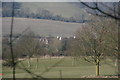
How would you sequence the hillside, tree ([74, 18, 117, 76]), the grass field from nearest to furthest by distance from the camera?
1. the grass field
2. the hillside
3. tree ([74, 18, 117, 76])

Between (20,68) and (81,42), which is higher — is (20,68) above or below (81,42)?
above

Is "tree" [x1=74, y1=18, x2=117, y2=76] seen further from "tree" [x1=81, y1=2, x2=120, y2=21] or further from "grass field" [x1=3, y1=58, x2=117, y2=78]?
"tree" [x1=81, y1=2, x2=120, y2=21]

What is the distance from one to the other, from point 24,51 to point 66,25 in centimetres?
7837

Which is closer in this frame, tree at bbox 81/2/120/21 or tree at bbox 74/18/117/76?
tree at bbox 81/2/120/21

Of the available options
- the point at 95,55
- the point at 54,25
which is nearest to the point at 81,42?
the point at 95,55

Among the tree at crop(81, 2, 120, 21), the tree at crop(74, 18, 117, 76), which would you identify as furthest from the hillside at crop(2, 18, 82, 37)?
the tree at crop(74, 18, 117, 76)

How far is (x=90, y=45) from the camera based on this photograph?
39.5 metres

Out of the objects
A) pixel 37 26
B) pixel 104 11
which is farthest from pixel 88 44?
pixel 104 11

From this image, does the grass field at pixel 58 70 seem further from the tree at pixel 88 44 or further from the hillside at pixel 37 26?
the tree at pixel 88 44

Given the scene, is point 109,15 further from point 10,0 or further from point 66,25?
point 66,25

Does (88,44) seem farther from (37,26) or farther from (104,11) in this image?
(104,11)

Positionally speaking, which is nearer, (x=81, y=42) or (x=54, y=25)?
(x=81, y=42)

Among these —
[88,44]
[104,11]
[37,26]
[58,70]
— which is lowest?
[88,44]

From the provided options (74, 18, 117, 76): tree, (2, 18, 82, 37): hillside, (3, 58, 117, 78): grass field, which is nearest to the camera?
(3, 58, 117, 78): grass field
